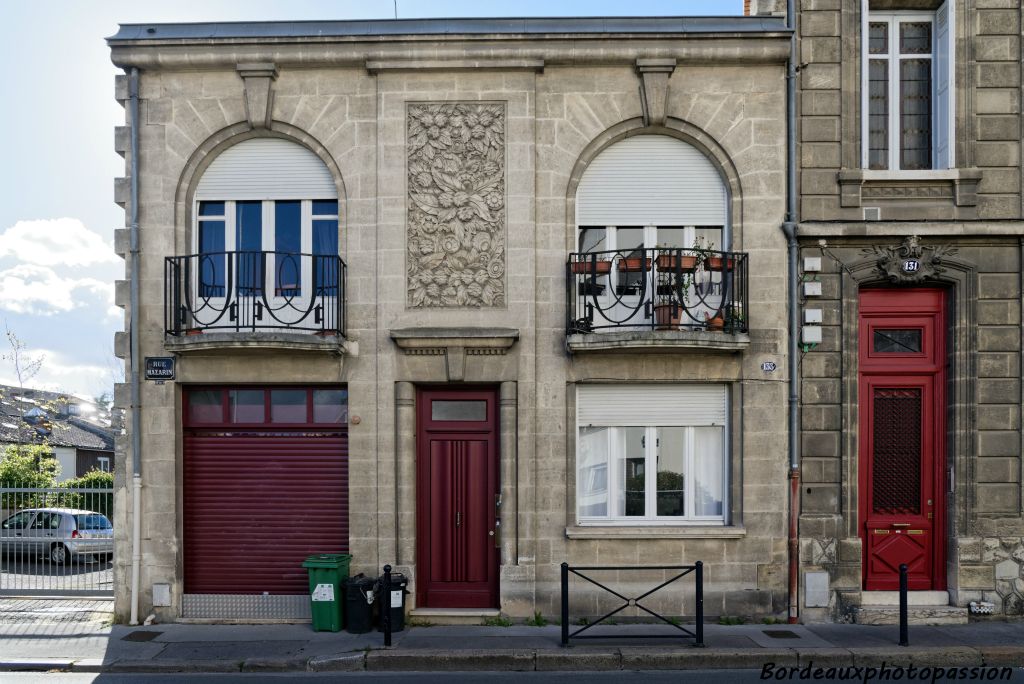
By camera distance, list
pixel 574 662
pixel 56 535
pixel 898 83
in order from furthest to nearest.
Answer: pixel 56 535 < pixel 898 83 < pixel 574 662

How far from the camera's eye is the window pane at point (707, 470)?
1034 centimetres

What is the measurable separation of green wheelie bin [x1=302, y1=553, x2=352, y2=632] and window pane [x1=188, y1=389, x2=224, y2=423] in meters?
2.44

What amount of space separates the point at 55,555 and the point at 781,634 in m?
10.1

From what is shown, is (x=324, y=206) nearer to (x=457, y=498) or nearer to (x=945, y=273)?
(x=457, y=498)

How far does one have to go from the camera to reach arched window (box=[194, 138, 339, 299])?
10.5m

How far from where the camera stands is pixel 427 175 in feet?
Result: 33.7

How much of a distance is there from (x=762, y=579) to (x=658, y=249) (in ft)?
14.7

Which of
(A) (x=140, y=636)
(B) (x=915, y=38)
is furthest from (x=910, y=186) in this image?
(A) (x=140, y=636)

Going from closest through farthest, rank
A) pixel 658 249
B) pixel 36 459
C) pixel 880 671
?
1. pixel 880 671
2. pixel 658 249
3. pixel 36 459

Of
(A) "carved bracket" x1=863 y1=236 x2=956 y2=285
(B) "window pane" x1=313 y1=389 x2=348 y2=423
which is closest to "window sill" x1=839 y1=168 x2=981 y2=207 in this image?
(A) "carved bracket" x1=863 y1=236 x2=956 y2=285

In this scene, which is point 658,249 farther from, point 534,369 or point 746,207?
point 534,369

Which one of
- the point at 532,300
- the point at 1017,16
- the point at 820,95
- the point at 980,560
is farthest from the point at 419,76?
the point at 980,560

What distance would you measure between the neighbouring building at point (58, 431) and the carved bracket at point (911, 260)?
81.0 ft

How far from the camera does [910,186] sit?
33.7ft
